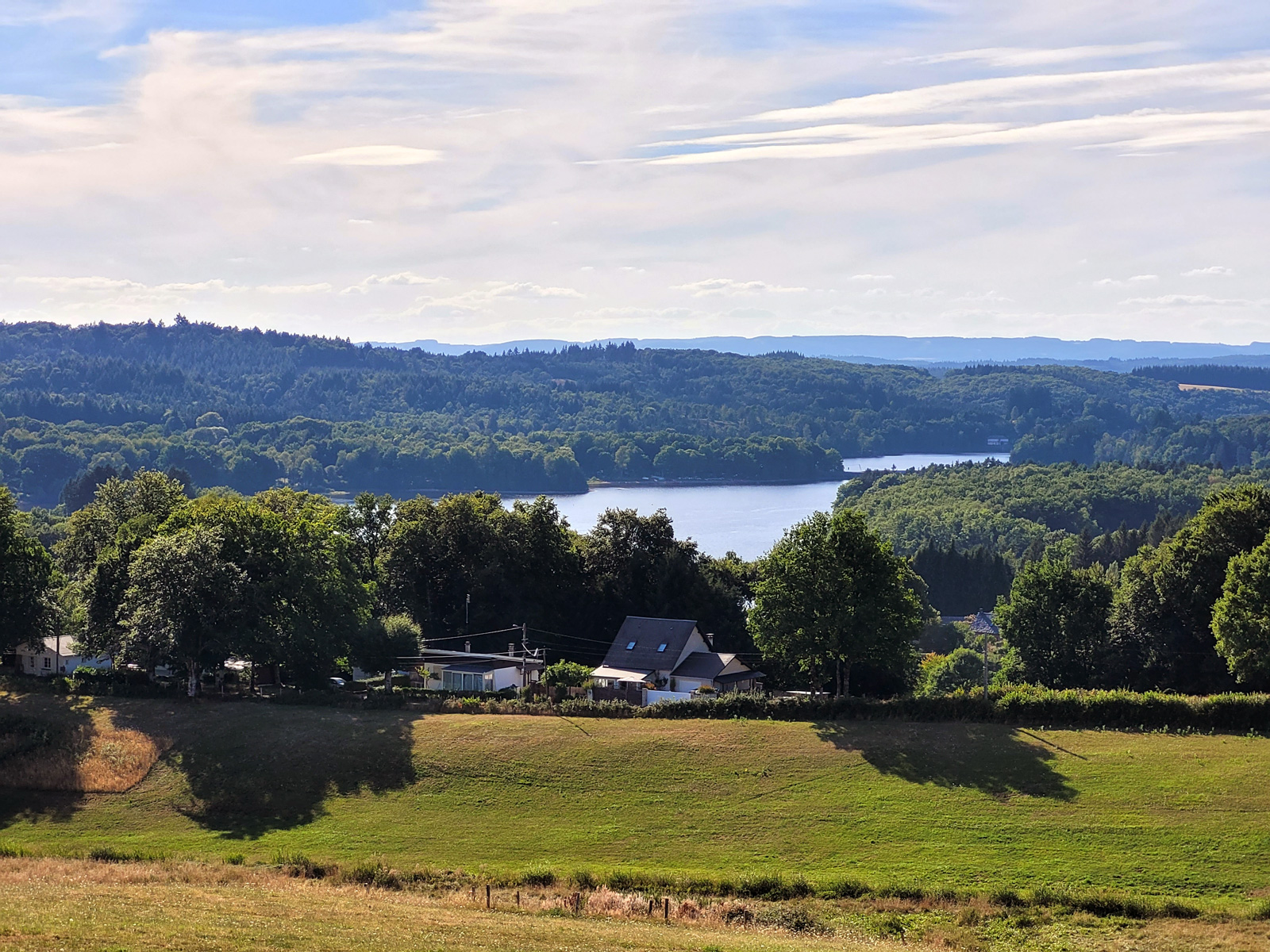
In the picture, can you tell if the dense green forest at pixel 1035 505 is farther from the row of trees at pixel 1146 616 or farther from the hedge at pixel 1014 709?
the hedge at pixel 1014 709

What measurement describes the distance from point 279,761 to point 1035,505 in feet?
453

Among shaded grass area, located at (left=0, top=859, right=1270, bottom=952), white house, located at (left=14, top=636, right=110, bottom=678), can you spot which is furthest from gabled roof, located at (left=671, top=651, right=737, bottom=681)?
white house, located at (left=14, top=636, right=110, bottom=678)

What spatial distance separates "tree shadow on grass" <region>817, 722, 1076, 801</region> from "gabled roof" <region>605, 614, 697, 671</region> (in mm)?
13576

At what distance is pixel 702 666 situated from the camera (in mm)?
58188

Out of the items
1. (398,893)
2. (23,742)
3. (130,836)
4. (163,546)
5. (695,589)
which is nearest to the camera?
(398,893)

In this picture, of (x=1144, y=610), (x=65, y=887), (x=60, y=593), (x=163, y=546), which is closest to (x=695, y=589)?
(x=1144, y=610)

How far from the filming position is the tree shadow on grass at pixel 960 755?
38.7 metres

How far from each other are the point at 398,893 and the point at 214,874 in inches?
194

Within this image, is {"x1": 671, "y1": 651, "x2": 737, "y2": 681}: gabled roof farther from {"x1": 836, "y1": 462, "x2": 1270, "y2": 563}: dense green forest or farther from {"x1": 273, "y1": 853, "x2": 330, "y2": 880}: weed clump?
{"x1": 836, "y1": 462, "x2": 1270, "y2": 563}: dense green forest

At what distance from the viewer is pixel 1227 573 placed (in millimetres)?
52688

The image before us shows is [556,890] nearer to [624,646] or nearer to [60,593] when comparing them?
[624,646]

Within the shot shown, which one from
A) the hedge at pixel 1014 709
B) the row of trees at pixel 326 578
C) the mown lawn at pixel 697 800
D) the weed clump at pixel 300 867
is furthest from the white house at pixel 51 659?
the weed clump at pixel 300 867

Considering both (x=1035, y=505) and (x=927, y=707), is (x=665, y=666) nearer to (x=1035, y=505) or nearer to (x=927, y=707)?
(x=927, y=707)

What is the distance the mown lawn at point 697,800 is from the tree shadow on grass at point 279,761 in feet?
0.33
